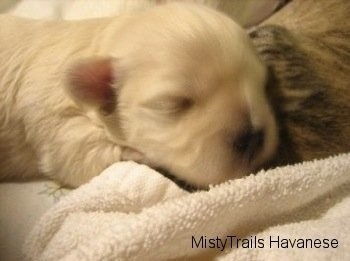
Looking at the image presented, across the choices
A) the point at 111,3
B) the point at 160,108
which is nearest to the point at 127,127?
the point at 160,108

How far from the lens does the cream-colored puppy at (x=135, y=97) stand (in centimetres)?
107

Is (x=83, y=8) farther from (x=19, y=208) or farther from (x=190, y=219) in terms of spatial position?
(x=190, y=219)

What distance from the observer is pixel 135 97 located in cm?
115

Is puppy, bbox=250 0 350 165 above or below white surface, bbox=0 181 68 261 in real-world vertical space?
above

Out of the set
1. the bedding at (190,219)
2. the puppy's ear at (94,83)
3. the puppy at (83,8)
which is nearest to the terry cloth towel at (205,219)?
the bedding at (190,219)

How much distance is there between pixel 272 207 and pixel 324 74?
A: 34 cm

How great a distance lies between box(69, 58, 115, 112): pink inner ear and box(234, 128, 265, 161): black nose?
31 centimetres

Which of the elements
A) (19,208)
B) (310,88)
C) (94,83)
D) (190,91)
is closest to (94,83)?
(94,83)

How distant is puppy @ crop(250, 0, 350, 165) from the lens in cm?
117

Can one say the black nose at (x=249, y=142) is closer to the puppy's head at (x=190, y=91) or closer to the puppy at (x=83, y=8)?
the puppy's head at (x=190, y=91)

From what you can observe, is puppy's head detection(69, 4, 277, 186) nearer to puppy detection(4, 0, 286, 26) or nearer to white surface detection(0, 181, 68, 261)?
white surface detection(0, 181, 68, 261)

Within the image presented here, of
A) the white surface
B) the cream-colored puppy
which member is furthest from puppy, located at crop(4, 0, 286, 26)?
the white surface

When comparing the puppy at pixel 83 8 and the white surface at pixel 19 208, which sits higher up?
the puppy at pixel 83 8

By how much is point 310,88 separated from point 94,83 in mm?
469
